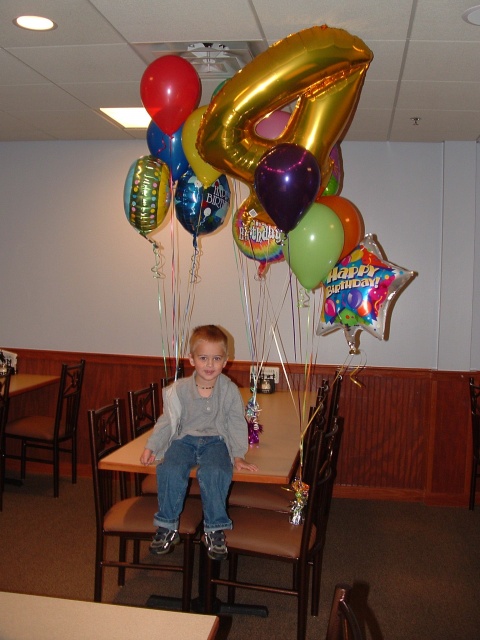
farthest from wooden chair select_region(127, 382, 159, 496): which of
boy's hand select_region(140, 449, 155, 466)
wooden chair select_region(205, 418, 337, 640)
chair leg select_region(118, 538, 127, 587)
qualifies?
wooden chair select_region(205, 418, 337, 640)

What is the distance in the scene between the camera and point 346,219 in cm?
289

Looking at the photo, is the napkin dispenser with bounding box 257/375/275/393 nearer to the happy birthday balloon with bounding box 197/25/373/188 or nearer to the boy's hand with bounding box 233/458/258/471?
the boy's hand with bounding box 233/458/258/471

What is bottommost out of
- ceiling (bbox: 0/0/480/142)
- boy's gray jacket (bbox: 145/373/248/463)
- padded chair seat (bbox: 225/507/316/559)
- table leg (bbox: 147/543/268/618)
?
table leg (bbox: 147/543/268/618)

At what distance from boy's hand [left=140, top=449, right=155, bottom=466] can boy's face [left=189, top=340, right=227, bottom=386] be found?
42cm

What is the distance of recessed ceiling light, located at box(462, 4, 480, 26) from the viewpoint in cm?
250

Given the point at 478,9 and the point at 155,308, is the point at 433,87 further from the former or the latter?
the point at 155,308

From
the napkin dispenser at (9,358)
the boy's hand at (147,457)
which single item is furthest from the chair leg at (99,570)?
the napkin dispenser at (9,358)

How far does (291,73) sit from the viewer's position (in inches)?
91.6

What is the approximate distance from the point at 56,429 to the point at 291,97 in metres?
3.12

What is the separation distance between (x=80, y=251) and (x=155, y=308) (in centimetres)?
79

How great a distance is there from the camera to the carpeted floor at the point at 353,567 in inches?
116

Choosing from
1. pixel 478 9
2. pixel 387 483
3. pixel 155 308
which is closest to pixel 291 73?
A: pixel 478 9

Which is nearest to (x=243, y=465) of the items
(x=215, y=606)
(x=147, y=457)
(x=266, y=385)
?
(x=147, y=457)

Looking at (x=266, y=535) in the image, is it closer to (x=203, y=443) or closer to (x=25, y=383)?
(x=203, y=443)
